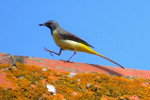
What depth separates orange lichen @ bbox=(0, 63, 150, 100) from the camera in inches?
111

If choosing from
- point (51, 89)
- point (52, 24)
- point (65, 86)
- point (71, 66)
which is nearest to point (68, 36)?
point (52, 24)

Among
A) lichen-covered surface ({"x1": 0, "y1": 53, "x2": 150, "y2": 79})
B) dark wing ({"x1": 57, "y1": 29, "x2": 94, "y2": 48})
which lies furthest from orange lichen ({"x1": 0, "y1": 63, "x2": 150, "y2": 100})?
dark wing ({"x1": 57, "y1": 29, "x2": 94, "y2": 48})

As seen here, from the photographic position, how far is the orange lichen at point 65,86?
2.83m

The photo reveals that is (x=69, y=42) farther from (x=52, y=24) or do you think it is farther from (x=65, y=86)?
(x=65, y=86)

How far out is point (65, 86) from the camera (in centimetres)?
308

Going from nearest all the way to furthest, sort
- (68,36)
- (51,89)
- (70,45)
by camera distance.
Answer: (51,89) → (70,45) → (68,36)

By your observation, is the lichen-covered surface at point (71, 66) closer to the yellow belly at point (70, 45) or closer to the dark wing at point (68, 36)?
the yellow belly at point (70, 45)

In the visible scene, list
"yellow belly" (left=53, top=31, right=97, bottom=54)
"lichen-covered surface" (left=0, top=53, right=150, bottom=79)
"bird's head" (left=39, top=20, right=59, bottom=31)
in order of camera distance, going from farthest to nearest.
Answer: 1. "bird's head" (left=39, top=20, right=59, bottom=31)
2. "yellow belly" (left=53, top=31, right=97, bottom=54)
3. "lichen-covered surface" (left=0, top=53, right=150, bottom=79)

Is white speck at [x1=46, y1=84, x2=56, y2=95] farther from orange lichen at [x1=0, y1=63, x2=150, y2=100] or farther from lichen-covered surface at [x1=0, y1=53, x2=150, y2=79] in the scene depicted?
lichen-covered surface at [x1=0, y1=53, x2=150, y2=79]

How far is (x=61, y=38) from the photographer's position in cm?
518

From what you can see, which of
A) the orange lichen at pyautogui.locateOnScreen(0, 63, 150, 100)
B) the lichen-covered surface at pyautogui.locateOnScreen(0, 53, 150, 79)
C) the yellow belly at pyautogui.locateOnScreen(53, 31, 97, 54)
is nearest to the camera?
the orange lichen at pyautogui.locateOnScreen(0, 63, 150, 100)

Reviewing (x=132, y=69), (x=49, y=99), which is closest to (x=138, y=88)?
(x=132, y=69)

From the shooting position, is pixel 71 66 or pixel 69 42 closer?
pixel 71 66

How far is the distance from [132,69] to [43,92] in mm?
1917
